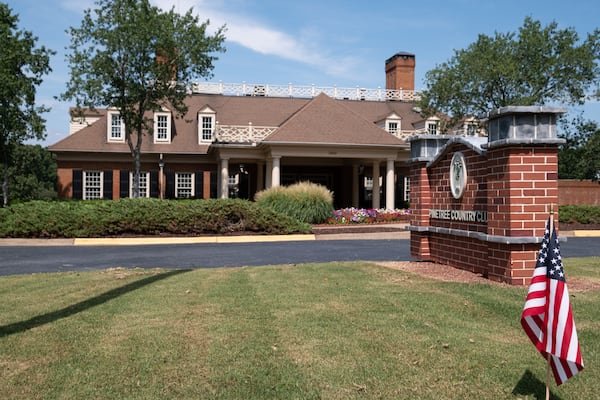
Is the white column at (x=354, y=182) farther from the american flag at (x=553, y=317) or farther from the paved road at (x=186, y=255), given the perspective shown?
the american flag at (x=553, y=317)

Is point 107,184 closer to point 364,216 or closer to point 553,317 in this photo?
point 364,216

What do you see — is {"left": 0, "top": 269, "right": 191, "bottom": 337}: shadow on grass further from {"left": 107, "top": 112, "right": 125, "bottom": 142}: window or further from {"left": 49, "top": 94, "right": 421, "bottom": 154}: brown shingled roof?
{"left": 107, "top": 112, "right": 125, "bottom": 142}: window

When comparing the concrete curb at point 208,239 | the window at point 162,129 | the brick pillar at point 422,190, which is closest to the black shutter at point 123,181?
the window at point 162,129

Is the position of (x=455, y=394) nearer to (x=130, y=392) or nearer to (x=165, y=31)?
(x=130, y=392)

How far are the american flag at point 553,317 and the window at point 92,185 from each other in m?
33.1

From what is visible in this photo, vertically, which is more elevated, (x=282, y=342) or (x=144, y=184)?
(x=144, y=184)

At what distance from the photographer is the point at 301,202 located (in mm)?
23406

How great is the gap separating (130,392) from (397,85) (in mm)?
41845

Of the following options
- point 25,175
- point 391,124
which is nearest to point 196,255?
point 391,124

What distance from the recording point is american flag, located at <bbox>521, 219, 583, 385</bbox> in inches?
150

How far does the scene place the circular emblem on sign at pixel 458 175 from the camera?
29.6ft

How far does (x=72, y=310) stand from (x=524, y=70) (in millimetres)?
31756

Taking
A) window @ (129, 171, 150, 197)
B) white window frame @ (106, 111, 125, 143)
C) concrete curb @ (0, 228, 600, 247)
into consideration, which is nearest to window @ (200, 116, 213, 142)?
window @ (129, 171, 150, 197)

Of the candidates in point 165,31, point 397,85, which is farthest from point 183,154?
point 397,85
